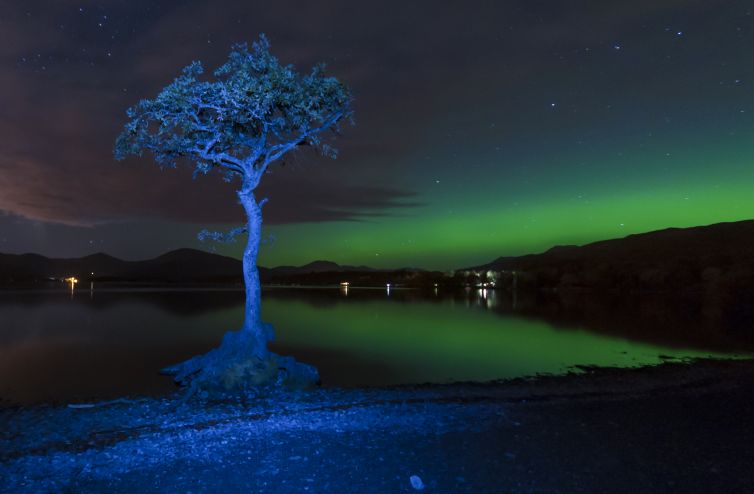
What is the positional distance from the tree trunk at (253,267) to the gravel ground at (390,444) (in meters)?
4.61

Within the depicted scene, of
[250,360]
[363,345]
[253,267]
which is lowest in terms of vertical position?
[363,345]

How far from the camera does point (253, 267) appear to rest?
2028 cm

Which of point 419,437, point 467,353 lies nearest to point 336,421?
point 419,437

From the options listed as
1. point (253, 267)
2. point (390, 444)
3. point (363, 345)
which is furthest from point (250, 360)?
point (363, 345)

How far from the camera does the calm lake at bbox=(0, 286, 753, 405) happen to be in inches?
1065

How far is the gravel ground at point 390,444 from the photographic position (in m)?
8.98

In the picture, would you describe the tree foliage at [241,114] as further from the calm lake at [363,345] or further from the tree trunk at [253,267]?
the calm lake at [363,345]

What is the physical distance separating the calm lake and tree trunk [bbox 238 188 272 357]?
5.70 m

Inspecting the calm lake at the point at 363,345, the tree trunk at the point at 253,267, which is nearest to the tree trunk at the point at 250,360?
the tree trunk at the point at 253,267

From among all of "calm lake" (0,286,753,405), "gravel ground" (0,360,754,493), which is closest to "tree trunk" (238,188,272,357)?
"gravel ground" (0,360,754,493)

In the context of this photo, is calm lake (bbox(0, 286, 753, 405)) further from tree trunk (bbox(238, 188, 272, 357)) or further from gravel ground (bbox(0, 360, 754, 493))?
gravel ground (bbox(0, 360, 754, 493))

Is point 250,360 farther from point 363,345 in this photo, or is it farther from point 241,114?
point 363,345

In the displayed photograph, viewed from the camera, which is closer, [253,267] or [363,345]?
[253,267]

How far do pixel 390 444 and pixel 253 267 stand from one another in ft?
36.2
